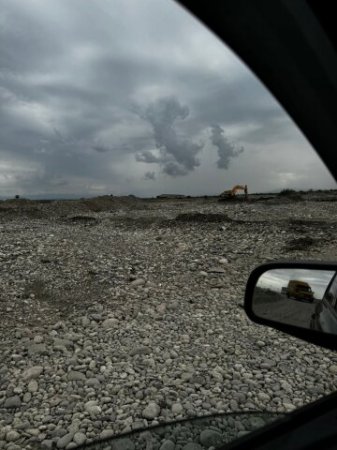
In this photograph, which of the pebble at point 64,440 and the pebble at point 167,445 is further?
the pebble at point 64,440

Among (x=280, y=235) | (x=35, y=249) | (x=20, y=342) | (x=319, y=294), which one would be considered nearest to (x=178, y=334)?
(x=20, y=342)

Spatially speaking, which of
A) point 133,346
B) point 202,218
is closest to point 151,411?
point 133,346

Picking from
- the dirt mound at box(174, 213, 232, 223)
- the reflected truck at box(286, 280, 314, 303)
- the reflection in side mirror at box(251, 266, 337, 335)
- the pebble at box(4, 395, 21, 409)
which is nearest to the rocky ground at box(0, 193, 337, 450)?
the pebble at box(4, 395, 21, 409)

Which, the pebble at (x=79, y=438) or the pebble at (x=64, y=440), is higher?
the pebble at (x=79, y=438)

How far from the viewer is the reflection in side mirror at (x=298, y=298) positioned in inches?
78.0

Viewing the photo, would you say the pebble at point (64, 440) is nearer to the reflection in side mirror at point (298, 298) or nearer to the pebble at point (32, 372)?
the pebble at point (32, 372)

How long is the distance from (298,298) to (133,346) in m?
4.70

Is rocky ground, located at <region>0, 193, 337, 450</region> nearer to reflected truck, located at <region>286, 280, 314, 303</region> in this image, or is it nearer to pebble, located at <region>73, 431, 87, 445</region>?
pebble, located at <region>73, 431, 87, 445</region>

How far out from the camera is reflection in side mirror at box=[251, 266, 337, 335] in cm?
198

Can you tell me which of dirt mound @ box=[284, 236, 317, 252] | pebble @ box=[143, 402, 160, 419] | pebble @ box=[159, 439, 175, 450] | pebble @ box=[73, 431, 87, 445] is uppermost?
dirt mound @ box=[284, 236, 317, 252]

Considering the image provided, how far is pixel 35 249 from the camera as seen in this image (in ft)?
42.8

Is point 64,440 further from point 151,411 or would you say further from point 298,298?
point 298,298

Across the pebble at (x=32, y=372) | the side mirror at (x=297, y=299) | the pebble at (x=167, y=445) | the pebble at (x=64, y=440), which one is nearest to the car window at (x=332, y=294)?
the side mirror at (x=297, y=299)

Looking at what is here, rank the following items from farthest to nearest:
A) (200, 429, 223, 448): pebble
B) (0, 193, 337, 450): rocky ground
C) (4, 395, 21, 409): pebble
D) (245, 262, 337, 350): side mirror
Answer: (4, 395, 21, 409): pebble, (0, 193, 337, 450): rocky ground, (200, 429, 223, 448): pebble, (245, 262, 337, 350): side mirror
